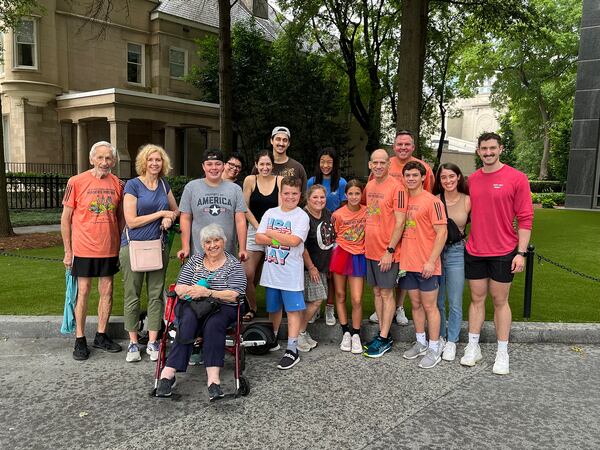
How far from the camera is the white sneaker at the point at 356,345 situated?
5.05m

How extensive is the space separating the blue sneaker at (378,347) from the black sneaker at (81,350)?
2.77 meters

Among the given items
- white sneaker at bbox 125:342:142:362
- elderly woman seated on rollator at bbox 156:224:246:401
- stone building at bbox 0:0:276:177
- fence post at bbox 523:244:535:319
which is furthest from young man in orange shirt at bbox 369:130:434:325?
stone building at bbox 0:0:276:177

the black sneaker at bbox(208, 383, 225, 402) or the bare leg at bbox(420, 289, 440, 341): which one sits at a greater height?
the bare leg at bbox(420, 289, 440, 341)

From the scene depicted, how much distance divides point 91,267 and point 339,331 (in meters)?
2.69

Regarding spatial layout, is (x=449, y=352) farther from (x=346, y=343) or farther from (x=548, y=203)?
(x=548, y=203)

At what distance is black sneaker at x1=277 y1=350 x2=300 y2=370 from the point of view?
15.1ft

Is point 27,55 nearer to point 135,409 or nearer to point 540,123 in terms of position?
point 135,409

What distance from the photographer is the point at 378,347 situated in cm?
498

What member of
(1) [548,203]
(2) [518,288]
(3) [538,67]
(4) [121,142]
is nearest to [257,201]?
(2) [518,288]

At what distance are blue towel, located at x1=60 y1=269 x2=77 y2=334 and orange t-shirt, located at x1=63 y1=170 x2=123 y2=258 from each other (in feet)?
0.96

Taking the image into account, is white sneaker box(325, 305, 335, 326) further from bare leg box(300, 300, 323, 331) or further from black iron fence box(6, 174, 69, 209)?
black iron fence box(6, 174, 69, 209)

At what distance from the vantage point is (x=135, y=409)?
3793 millimetres

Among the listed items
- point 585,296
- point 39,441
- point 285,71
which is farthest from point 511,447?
point 285,71

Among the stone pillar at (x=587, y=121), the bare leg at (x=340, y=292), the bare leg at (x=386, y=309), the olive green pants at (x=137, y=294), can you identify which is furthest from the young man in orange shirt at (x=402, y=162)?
the stone pillar at (x=587, y=121)
